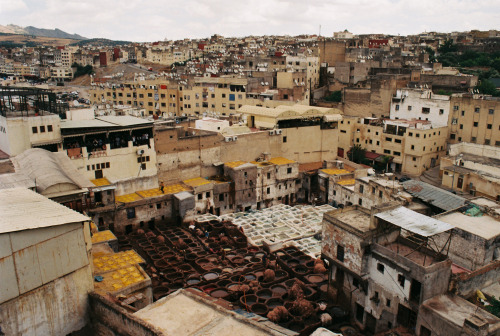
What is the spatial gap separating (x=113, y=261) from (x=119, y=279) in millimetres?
2216

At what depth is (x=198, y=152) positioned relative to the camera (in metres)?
39.3

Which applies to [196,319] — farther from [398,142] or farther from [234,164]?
[398,142]

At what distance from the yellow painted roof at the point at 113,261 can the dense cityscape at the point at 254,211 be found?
0.16 meters

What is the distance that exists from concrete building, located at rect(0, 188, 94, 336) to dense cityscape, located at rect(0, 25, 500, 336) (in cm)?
7

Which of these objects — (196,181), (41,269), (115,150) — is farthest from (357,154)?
(41,269)

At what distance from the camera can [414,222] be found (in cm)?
2122

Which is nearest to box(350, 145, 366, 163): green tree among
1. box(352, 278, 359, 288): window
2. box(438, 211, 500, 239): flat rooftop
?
box(438, 211, 500, 239): flat rooftop

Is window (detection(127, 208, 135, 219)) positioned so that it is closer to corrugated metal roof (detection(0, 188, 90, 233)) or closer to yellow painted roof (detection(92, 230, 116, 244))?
yellow painted roof (detection(92, 230, 116, 244))

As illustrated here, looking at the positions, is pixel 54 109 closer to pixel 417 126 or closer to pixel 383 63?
pixel 417 126

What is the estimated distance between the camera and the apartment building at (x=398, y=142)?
46.6 metres

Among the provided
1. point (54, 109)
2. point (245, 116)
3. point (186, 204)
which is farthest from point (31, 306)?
point (245, 116)

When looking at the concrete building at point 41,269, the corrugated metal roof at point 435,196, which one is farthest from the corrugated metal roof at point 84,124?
the corrugated metal roof at point 435,196

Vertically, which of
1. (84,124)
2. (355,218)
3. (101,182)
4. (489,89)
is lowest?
(101,182)

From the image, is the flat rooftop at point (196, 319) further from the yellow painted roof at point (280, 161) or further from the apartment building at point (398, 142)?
the apartment building at point (398, 142)
